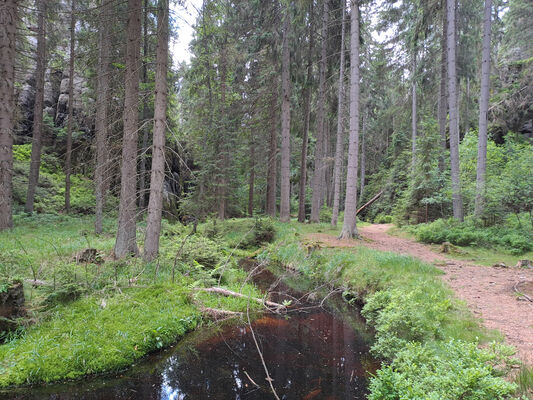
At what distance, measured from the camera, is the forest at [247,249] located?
3867mm

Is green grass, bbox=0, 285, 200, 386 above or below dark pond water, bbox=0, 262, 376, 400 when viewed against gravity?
above

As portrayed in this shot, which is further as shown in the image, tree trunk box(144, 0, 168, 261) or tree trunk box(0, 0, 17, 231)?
tree trunk box(0, 0, 17, 231)

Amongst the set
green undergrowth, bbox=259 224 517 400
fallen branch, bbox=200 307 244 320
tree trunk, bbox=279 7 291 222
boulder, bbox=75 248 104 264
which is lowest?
fallen branch, bbox=200 307 244 320

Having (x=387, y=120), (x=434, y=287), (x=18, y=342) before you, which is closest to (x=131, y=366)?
(x=18, y=342)

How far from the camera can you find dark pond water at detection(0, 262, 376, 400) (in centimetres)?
362

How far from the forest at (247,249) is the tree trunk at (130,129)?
0.16ft

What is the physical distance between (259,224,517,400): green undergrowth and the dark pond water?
491mm

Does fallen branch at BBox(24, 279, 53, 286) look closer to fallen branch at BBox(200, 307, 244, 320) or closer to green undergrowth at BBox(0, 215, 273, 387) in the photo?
green undergrowth at BBox(0, 215, 273, 387)

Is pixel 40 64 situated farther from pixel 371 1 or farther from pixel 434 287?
pixel 434 287

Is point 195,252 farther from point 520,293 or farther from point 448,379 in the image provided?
point 520,293

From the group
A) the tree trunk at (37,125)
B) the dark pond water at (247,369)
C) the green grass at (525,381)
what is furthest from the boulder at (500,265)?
the tree trunk at (37,125)

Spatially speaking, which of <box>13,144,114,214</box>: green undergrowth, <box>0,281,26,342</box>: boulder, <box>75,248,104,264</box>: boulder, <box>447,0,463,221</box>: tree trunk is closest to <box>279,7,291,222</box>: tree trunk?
<box>447,0,463,221</box>: tree trunk

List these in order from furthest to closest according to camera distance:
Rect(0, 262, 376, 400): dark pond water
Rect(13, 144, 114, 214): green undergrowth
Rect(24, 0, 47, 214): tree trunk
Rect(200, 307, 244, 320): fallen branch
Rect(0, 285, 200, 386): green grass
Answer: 1. Rect(13, 144, 114, 214): green undergrowth
2. Rect(24, 0, 47, 214): tree trunk
3. Rect(200, 307, 244, 320): fallen branch
4. Rect(0, 285, 200, 386): green grass
5. Rect(0, 262, 376, 400): dark pond water

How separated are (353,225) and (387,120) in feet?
61.0
